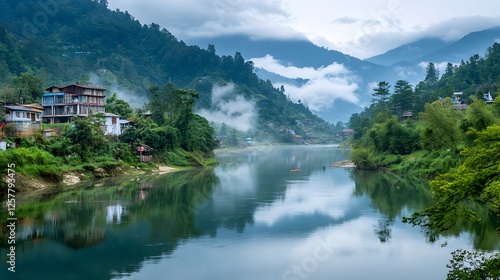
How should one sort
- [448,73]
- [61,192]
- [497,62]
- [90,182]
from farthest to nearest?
[448,73], [497,62], [90,182], [61,192]

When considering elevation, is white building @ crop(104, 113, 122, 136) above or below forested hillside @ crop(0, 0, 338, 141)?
below

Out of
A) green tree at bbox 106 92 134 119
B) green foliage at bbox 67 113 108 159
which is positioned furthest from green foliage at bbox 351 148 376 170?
green tree at bbox 106 92 134 119

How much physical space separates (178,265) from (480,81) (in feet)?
266

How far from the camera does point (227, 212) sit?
30641mm

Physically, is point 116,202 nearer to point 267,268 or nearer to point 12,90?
point 267,268

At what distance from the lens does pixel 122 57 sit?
14712 centimetres

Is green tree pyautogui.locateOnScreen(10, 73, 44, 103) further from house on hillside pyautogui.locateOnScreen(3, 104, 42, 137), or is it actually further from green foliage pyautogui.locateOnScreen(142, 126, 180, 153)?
green foliage pyautogui.locateOnScreen(142, 126, 180, 153)

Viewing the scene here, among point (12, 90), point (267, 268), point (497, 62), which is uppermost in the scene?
point (497, 62)

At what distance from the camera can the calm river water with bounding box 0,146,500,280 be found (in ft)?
60.8

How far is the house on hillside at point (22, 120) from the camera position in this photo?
42.5 m

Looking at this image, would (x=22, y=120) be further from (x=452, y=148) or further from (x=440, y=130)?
(x=440, y=130)

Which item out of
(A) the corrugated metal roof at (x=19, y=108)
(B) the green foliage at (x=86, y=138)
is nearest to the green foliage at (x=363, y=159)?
(B) the green foliage at (x=86, y=138)

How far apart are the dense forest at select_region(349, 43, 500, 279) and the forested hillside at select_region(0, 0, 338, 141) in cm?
6725

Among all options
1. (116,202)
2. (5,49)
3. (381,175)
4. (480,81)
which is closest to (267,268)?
(116,202)
